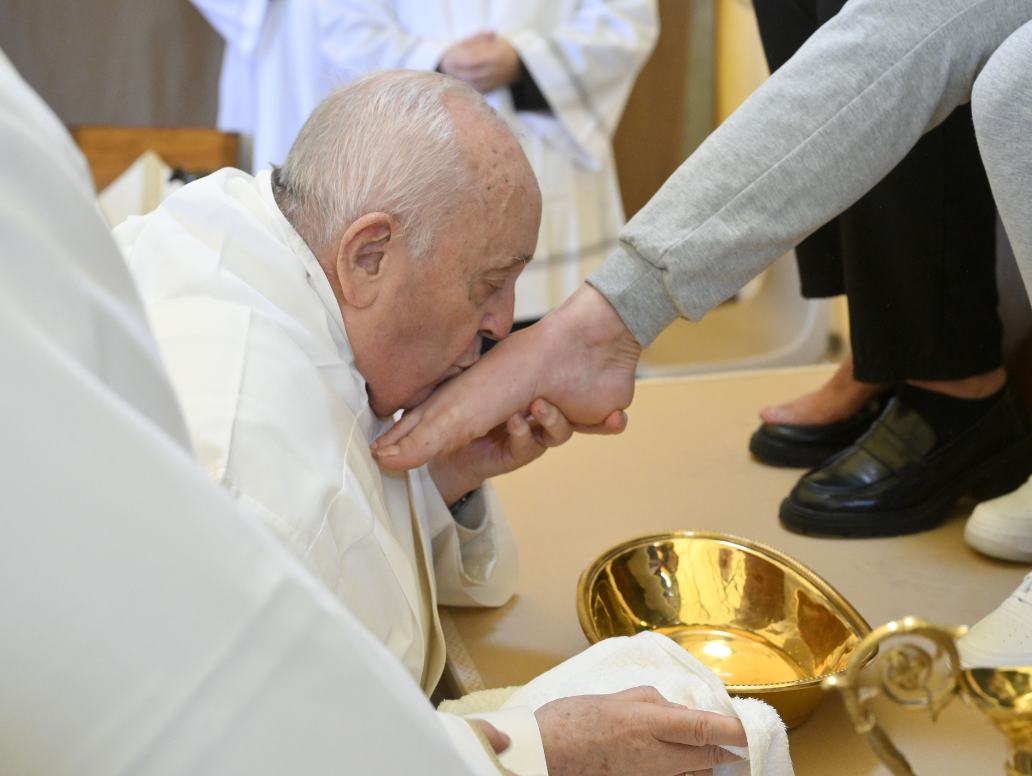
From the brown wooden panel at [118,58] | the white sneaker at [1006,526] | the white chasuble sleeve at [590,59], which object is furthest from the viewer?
the brown wooden panel at [118,58]

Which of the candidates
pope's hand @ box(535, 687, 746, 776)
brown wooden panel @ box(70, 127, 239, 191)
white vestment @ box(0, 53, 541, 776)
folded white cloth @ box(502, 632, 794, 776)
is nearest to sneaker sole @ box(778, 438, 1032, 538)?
folded white cloth @ box(502, 632, 794, 776)

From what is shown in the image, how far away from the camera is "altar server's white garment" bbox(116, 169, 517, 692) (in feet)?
2.57

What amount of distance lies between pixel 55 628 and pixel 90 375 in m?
0.10

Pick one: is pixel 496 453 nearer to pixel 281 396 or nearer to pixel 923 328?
pixel 281 396

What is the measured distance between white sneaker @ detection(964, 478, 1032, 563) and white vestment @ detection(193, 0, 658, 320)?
1469mm

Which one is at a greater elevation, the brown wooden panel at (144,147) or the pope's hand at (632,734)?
the pope's hand at (632,734)

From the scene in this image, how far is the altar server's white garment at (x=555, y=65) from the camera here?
8.39 feet

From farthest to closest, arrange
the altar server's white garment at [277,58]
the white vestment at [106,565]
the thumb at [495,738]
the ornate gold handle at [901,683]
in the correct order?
the altar server's white garment at [277,58] < the thumb at [495,738] < the ornate gold handle at [901,683] < the white vestment at [106,565]

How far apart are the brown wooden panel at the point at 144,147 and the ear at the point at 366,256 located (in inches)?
104

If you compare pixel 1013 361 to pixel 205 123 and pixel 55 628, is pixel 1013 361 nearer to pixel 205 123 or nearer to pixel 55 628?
pixel 55 628

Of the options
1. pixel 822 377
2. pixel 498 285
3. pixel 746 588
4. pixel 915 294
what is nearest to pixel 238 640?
pixel 498 285

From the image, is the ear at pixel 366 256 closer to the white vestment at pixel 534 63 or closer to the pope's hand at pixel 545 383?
the pope's hand at pixel 545 383

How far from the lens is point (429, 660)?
1102mm

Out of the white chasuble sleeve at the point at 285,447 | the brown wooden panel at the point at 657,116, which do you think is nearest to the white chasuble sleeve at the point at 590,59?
the brown wooden panel at the point at 657,116
